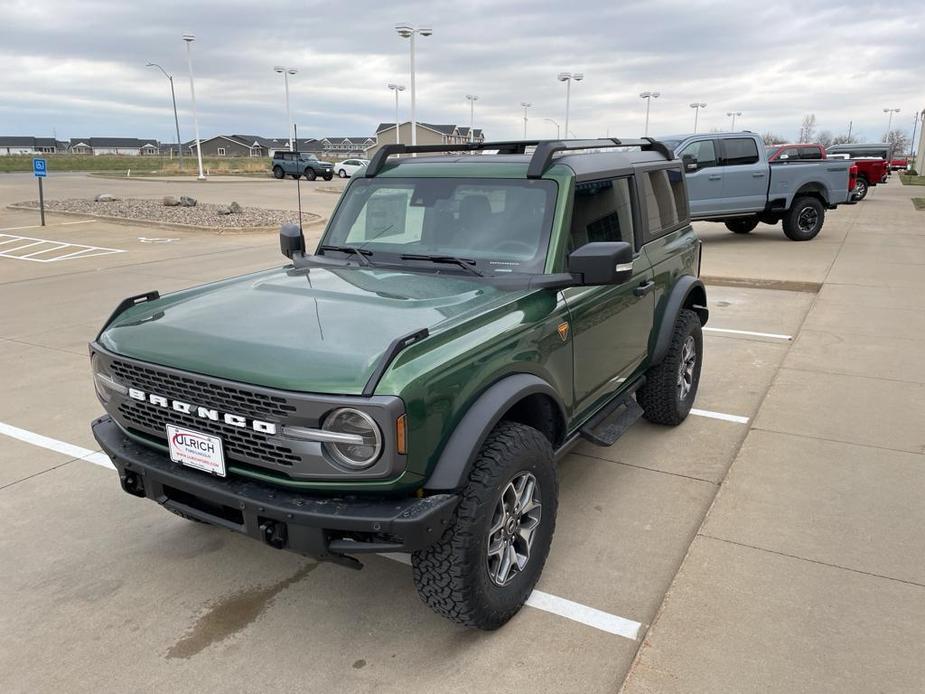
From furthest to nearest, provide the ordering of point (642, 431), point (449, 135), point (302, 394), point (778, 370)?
point (449, 135), point (778, 370), point (642, 431), point (302, 394)

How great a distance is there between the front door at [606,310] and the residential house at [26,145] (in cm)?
14367

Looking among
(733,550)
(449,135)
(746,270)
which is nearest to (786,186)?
(746,270)

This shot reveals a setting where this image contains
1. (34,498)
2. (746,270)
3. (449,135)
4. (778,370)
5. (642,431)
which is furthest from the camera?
(449,135)

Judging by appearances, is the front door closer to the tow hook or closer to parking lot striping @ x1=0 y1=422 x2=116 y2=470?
the tow hook

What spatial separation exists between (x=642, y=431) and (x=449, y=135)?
8588 centimetres

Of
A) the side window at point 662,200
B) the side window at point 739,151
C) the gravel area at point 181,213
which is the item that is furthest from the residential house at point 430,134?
the side window at point 662,200

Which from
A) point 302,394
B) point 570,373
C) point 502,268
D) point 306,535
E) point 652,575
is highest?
point 502,268

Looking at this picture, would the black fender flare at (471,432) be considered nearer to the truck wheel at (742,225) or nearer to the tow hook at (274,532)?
the tow hook at (274,532)

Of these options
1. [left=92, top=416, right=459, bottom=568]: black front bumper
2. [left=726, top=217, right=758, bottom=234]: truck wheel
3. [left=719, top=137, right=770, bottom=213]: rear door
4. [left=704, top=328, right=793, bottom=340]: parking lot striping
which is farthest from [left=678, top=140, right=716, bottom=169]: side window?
[left=92, top=416, right=459, bottom=568]: black front bumper

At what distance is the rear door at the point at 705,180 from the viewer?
45.6ft

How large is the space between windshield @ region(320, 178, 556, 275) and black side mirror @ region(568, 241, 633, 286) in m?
0.27

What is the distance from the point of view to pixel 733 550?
3.53 m

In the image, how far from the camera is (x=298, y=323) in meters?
2.85

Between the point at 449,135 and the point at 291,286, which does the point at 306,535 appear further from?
the point at 449,135
